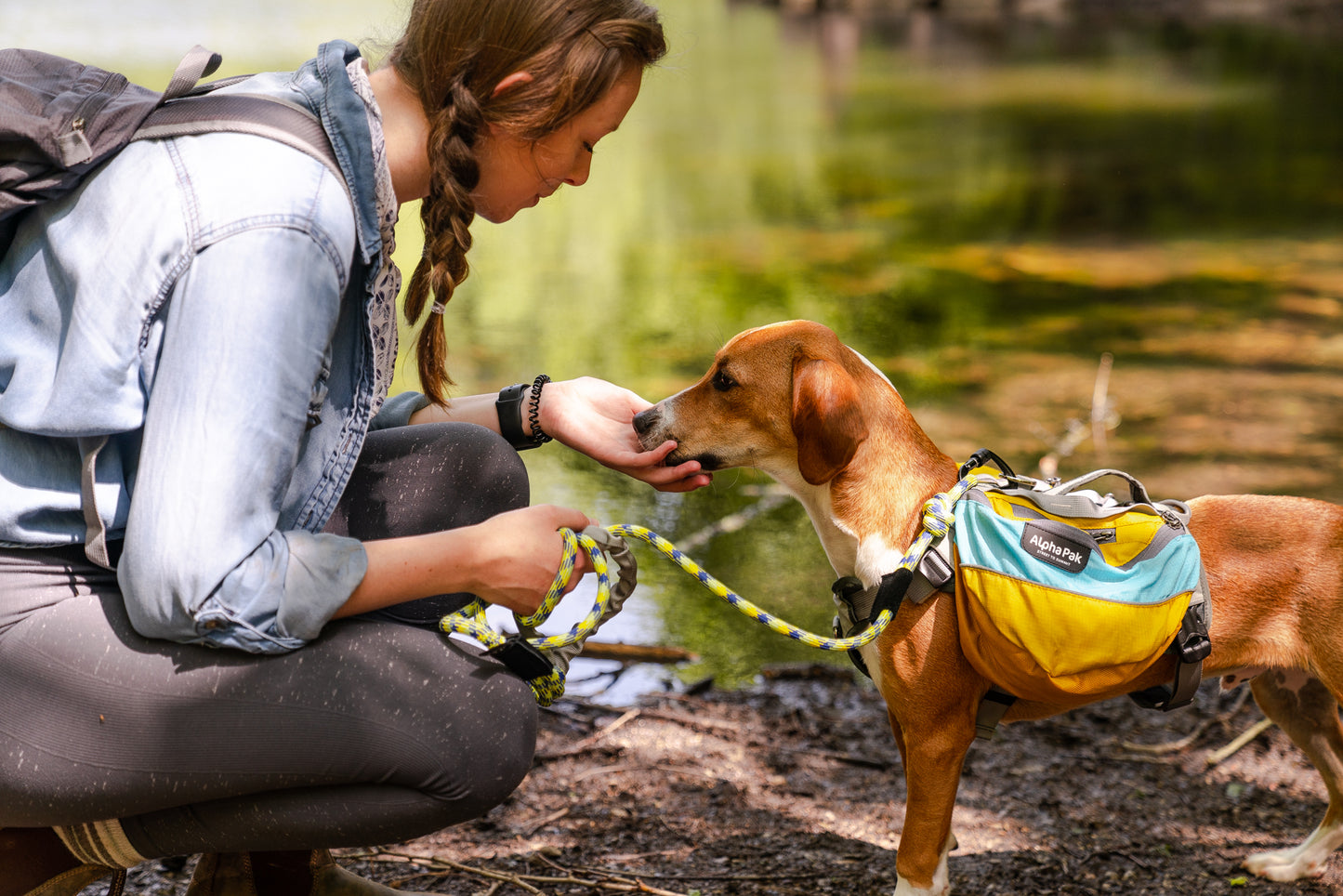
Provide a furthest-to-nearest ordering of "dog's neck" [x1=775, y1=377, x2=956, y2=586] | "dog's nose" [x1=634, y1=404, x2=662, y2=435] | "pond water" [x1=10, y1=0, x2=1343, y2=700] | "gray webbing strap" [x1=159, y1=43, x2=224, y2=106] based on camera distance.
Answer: "pond water" [x1=10, y1=0, x2=1343, y2=700]
"dog's nose" [x1=634, y1=404, x2=662, y2=435]
"dog's neck" [x1=775, y1=377, x2=956, y2=586]
"gray webbing strap" [x1=159, y1=43, x2=224, y2=106]

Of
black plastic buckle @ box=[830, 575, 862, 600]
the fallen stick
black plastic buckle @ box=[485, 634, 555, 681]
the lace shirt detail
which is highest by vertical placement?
the lace shirt detail

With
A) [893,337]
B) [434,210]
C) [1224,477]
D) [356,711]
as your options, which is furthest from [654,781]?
[893,337]

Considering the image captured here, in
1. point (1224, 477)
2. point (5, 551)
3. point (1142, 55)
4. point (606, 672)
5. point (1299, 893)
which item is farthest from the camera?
point (1142, 55)

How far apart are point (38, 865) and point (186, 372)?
0.93 m

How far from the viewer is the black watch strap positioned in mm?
2818

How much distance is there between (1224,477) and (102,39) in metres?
16.3

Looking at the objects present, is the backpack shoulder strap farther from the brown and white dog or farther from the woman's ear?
the brown and white dog

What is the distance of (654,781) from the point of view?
125 inches

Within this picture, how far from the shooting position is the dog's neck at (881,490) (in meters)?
2.65

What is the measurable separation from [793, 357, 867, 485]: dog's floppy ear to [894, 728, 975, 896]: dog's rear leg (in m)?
0.61

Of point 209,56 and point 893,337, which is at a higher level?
point 209,56

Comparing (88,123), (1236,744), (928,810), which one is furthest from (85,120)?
(1236,744)

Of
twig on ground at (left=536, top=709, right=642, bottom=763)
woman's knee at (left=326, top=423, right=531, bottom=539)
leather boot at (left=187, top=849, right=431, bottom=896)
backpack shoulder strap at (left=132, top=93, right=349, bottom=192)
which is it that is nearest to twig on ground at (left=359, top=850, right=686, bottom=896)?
leather boot at (left=187, top=849, right=431, bottom=896)

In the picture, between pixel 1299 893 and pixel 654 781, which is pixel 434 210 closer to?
pixel 654 781
